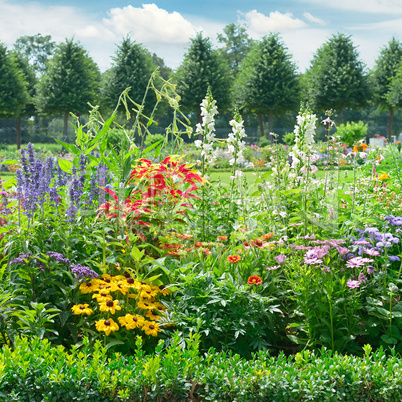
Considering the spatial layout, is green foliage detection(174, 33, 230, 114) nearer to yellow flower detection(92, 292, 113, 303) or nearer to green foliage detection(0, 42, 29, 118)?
green foliage detection(0, 42, 29, 118)

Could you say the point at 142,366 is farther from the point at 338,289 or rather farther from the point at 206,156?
the point at 206,156

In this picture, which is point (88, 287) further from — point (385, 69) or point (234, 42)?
point (234, 42)

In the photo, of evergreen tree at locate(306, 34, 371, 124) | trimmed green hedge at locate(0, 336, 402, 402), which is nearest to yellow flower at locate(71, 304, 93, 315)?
trimmed green hedge at locate(0, 336, 402, 402)

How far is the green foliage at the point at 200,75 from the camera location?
1177 inches

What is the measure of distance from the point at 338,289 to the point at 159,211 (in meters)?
1.41

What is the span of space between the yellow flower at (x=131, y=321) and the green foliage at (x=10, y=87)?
94.7ft

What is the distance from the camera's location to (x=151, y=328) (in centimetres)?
291

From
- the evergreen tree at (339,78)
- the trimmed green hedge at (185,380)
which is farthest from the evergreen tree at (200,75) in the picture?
the trimmed green hedge at (185,380)

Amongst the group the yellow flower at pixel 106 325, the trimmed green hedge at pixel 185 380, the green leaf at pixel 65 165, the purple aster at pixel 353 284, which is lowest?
the trimmed green hedge at pixel 185 380

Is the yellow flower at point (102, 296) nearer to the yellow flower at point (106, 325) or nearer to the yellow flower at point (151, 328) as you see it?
the yellow flower at point (106, 325)

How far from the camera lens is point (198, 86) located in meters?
29.8

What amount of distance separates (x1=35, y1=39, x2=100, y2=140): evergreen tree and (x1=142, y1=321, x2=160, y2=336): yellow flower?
27244 mm

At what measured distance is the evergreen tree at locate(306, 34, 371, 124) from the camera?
29188mm

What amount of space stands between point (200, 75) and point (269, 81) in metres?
4.33
